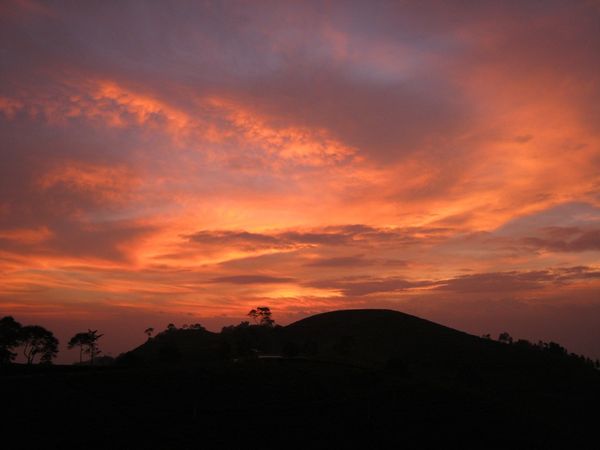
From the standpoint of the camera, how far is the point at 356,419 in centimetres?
6544

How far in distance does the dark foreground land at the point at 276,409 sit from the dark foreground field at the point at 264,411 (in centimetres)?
19

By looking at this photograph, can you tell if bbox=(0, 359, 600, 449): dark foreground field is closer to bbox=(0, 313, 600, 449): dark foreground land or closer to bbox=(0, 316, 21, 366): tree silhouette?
bbox=(0, 313, 600, 449): dark foreground land

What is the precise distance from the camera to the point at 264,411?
206ft

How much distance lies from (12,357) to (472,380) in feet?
364

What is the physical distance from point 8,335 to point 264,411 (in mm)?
86162

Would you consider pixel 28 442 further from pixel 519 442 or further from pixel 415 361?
pixel 415 361

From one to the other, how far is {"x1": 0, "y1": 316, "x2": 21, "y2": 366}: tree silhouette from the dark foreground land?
40.2 metres

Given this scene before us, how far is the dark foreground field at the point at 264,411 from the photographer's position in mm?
50344

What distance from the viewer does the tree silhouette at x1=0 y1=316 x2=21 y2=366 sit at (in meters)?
113

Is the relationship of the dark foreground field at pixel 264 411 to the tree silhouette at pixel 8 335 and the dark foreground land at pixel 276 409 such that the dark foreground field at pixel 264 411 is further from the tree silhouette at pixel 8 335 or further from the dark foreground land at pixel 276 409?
the tree silhouette at pixel 8 335

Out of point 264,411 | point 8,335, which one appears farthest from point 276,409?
point 8,335

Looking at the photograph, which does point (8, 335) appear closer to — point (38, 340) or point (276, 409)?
point (38, 340)

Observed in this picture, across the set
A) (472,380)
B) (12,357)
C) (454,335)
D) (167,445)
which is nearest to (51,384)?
(167,445)

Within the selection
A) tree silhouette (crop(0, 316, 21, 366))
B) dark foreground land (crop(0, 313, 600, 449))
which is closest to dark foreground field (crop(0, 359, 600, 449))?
dark foreground land (crop(0, 313, 600, 449))
